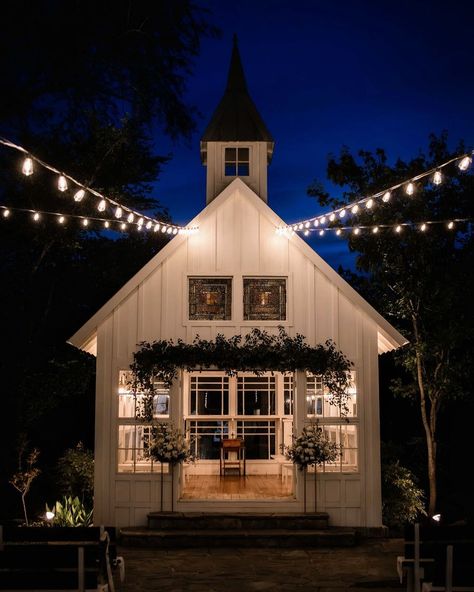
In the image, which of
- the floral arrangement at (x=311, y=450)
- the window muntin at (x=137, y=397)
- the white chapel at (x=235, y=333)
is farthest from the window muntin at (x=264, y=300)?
the floral arrangement at (x=311, y=450)

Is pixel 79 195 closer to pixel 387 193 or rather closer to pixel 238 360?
pixel 387 193

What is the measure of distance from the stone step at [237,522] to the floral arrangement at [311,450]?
82cm

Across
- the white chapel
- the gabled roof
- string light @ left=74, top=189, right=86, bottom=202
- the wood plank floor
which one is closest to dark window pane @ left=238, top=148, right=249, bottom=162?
the white chapel

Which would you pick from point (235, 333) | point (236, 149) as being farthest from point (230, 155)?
point (235, 333)

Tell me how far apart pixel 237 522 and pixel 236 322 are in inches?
127

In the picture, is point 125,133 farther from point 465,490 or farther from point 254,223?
point 465,490

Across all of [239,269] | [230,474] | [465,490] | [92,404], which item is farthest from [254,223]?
[465,490]

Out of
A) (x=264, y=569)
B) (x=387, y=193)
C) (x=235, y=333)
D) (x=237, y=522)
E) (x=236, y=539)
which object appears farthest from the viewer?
(x=235, y=333)

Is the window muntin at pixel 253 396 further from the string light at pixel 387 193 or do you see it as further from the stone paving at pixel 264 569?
the stone paving at pixel 264 569

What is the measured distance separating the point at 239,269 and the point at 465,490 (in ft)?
32.0

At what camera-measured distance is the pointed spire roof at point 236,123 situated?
14.1 m

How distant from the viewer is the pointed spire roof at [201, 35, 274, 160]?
14.1 meters

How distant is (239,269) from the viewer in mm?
12562

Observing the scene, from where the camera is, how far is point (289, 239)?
41.3ft
